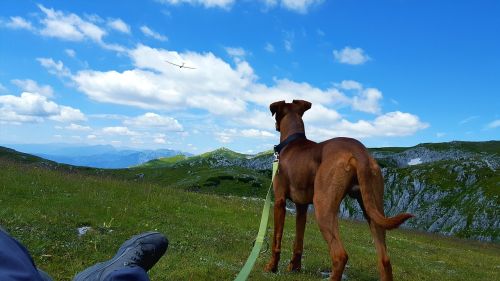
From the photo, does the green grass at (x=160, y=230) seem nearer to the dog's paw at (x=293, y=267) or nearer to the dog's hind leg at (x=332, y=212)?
the dog's paw at (x=293, y=267)

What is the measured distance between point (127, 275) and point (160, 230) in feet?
40.2

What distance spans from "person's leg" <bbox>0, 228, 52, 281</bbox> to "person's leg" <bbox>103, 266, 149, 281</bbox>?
91cm

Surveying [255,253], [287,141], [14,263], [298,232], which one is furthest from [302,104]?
[14,263]

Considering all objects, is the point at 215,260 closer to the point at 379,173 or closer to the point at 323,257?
the point at 323,257

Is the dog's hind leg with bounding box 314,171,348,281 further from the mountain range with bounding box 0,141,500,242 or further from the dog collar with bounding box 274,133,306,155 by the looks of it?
the mountain range with bounding box 0,141,500,242

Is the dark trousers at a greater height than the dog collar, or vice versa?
the dog collar

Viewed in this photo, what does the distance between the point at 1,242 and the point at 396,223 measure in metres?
6.43

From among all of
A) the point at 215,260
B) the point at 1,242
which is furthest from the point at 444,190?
the point at 1,242

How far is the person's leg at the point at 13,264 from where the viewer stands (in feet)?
8.90

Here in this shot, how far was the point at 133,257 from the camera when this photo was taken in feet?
16.3

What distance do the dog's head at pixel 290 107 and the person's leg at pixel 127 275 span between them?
8.22 metres

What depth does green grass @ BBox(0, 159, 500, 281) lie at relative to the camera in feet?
37.4

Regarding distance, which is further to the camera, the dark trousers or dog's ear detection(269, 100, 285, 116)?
dog's ear detection(269, 100, 285, 116)

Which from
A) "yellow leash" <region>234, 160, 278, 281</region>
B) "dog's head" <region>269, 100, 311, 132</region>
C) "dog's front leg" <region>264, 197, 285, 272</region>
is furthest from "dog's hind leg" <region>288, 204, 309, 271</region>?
"dog's head" <region>269, 100, 311, 132</region>
